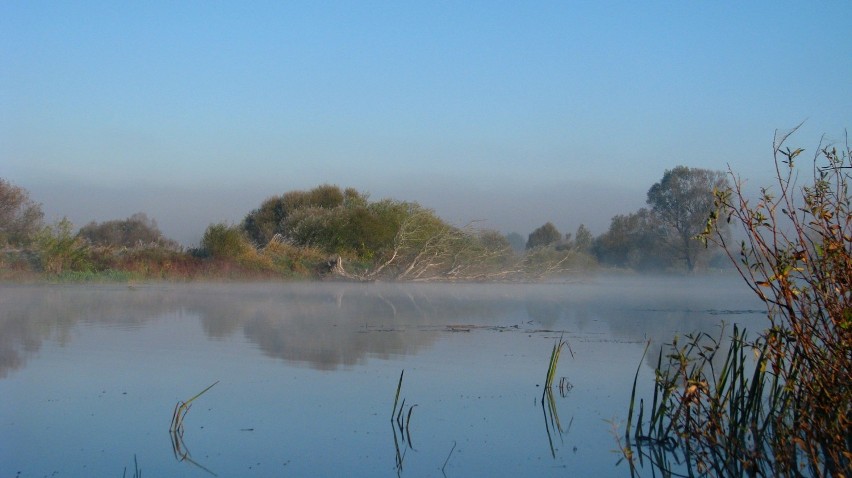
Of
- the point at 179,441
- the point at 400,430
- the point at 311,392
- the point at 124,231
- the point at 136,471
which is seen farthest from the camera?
the point at 124,231

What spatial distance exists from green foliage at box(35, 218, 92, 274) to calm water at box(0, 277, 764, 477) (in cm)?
1047

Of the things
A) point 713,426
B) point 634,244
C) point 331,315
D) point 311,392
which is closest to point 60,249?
point 331,315

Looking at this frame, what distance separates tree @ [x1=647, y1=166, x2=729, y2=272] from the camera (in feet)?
125

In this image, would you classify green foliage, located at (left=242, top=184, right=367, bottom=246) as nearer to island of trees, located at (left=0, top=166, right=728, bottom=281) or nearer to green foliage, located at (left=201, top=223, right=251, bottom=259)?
island of trees, located at (left=0, top=166, right=728, bottom=281)

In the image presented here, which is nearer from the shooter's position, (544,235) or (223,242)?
(223,242)

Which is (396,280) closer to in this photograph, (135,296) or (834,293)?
(135,296)

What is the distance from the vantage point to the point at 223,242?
27812 mm

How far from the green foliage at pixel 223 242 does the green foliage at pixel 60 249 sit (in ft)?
12.8

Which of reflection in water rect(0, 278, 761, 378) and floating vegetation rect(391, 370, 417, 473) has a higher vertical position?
floating vegetation rect(391, 370, 417, 473)

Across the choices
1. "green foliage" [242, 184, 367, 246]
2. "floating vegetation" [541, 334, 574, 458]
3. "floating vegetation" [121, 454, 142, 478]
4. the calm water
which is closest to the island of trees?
"green foliage" [242, 184, 367, 246]

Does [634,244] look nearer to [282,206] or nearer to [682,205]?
[682,205]

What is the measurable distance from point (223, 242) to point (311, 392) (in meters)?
21.5

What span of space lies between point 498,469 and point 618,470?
2.28 ft

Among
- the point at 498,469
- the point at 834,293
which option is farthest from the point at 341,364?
the point at 834,293
